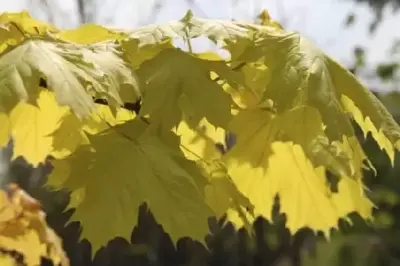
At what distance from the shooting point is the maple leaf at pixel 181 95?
1.59 feet

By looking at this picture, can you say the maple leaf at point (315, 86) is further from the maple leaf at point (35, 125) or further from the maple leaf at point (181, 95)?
the maple leaf at point (35, 125)

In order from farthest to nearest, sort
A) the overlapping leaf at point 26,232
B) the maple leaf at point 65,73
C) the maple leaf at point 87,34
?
1. the overlapping leaf at point 26,232
2. the maple leaf at point 87,34
3. the maple leaf at point 65,73

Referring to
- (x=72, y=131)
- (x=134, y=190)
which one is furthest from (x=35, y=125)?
(x=134, y=190)

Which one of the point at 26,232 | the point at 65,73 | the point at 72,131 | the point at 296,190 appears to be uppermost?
the point at 65,73

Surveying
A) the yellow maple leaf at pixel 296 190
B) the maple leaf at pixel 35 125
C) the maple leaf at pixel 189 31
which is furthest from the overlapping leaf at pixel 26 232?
the maple leaf at pixel 189 31

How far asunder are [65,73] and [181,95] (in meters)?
0.09

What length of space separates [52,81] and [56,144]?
157mm

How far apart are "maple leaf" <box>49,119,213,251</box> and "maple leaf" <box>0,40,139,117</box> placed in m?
0.04

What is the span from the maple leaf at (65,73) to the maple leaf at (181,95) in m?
0.02

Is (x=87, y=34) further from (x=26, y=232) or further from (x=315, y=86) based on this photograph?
(x=26, y=232)

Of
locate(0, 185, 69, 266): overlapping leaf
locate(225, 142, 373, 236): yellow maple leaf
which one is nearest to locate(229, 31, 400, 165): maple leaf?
locate(225, 142, 373, 236): yellow maple leaf

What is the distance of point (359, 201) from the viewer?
712 millimetres

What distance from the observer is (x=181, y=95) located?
0.49 m

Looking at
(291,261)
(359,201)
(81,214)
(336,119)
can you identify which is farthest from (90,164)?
(291,261)
